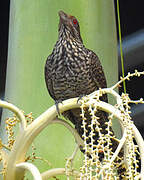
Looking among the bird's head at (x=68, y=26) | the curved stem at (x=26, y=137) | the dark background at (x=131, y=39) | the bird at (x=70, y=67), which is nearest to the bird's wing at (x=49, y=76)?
the bird at (x=70, y=67)

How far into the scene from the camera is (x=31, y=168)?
0.81m

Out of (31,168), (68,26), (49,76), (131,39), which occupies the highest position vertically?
(131,39)

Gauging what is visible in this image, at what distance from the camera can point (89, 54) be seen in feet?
4.37

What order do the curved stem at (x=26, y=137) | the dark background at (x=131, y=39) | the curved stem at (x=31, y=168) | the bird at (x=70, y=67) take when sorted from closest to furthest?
the curved stem at (x=31, y=168) < the curved stem at (x=26, y=137) < the bird at (x=70, y=67) < the dark background at (x=131, y=39)

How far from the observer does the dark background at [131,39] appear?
220 centimetres

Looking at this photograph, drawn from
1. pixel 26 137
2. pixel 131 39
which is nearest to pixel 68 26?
pixel 26 137

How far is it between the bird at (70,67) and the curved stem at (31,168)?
1.52 ft

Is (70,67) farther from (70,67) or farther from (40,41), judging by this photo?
(40,41)

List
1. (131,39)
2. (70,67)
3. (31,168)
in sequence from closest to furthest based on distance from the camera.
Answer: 1. (31,168)
2. (70,67)
3. (131,39)

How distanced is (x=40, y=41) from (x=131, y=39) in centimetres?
87

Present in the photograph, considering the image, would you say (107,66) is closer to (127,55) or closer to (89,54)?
(89,54)

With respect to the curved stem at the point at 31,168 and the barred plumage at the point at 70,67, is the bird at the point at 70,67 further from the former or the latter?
the curved stem at the point at 31,168

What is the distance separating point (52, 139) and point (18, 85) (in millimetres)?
252

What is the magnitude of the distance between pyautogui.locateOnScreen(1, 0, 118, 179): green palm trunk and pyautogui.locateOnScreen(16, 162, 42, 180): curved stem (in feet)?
1.96
